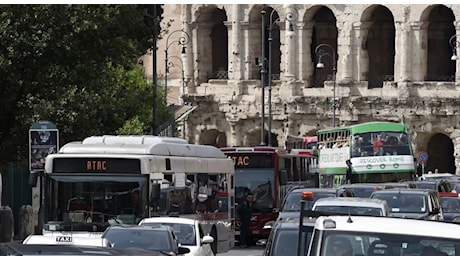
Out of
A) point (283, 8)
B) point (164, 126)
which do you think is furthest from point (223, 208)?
point (283, 8)

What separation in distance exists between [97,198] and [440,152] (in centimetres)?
5486

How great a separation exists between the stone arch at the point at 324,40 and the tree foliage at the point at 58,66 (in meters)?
40.7

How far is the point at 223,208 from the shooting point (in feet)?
107

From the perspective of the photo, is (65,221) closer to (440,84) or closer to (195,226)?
(195,226)

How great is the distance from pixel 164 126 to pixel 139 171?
116ft

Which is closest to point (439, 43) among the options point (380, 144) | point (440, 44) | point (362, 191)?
point (440, 44)

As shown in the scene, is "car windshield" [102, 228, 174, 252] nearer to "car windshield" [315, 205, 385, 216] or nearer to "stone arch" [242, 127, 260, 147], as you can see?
"car windshield" [315, 205, 385, 216]

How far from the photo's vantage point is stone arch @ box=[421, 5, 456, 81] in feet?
258

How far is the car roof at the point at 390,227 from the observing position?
44.7 feet

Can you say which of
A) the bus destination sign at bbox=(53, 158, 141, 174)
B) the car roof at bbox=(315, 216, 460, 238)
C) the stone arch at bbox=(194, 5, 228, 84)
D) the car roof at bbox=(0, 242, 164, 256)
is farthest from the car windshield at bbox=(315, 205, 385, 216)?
the stone arch at bbox=(194, 5, 228, 84)

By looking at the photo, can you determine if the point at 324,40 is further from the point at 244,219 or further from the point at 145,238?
the point at 145,238

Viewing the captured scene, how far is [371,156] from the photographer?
4938 cm

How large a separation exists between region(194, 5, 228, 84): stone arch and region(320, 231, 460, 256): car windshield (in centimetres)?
6988

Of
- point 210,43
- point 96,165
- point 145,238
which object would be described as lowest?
point 145,238
